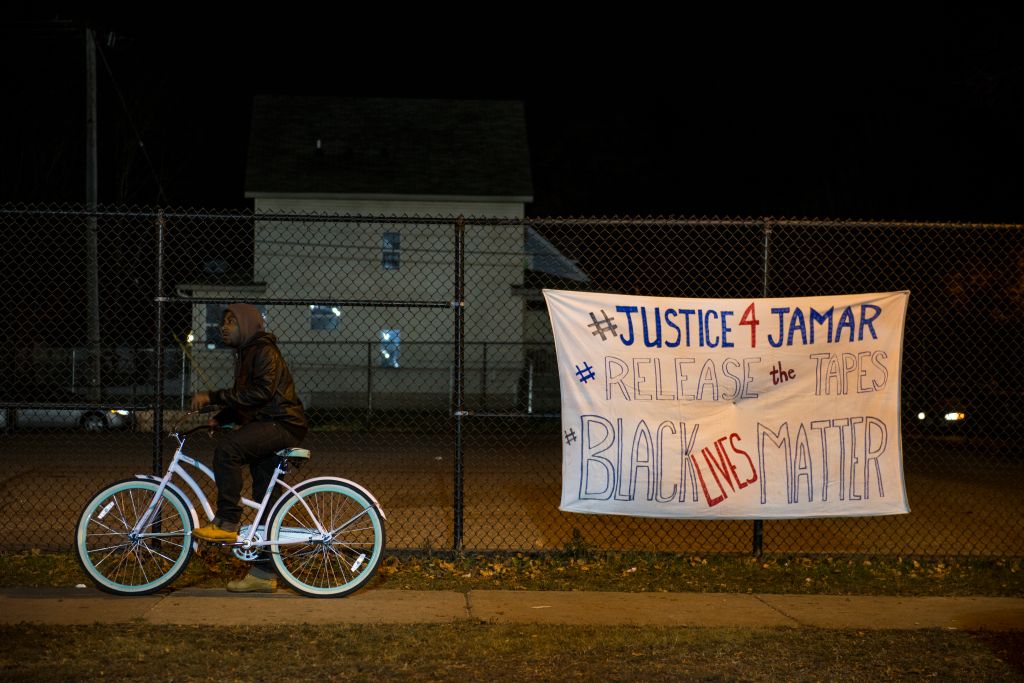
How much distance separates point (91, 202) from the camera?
2252cm

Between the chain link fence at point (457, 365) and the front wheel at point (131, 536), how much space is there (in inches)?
28.9

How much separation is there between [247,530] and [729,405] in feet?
11.5

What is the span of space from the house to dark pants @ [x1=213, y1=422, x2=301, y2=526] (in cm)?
1872

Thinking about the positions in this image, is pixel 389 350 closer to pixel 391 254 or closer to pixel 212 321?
pixel 391 254

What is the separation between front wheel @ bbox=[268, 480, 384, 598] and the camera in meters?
6.81

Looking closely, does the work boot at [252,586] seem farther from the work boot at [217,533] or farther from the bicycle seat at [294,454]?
the bicycle seat at [294,454]

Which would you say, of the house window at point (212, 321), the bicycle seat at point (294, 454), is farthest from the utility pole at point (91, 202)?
the bicycle seat at point (294, 454)

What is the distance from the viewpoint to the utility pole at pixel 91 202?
21.5 meters

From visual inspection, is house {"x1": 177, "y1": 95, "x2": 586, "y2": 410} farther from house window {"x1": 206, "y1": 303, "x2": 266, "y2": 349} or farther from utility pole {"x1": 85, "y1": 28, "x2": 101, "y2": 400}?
utility pole {"x1": 85, "y1": 28, "x2": 101, "y2": 400}

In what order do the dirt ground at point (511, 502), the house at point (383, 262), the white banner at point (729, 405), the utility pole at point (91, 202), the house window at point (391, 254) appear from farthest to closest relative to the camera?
the house window at point (391, 254), the house at point (383, 262), the utility pole at point (91, 202), the dirt ground at point (511, 502), the white banner at point (729, 405)

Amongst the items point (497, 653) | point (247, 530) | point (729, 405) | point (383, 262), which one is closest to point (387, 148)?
point (383, 262)

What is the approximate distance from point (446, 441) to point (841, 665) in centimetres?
1493

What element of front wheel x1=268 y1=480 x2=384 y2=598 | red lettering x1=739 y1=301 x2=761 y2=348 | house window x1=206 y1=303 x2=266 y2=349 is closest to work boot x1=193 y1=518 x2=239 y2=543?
front wheel x1=268 y1=480 x2=384 y2=598

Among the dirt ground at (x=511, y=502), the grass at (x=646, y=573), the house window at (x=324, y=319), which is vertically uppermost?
the house window at (x=324, y=319)
